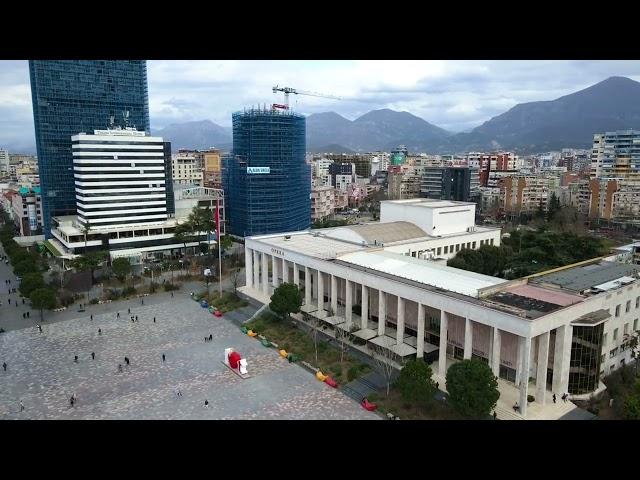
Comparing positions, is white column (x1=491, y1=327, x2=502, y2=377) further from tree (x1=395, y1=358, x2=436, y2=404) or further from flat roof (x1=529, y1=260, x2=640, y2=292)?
flat roof (x1=529, y1=260, x2=640, y2=292)

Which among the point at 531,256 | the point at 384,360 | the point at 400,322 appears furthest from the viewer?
the point at 531,256

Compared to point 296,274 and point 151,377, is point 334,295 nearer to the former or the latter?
point 296,274

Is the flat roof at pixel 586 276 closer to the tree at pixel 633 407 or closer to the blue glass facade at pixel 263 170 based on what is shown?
the tree at pixel 633 407

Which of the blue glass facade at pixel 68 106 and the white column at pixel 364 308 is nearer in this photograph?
the white column at pixel 364 308

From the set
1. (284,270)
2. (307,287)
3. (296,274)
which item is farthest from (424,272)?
(284,270)

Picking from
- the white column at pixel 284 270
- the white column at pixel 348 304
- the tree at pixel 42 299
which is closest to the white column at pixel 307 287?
the white column at pixel 284 270

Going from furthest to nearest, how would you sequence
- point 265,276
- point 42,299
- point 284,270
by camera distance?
point 265,276, point 284,270, point 42,299
